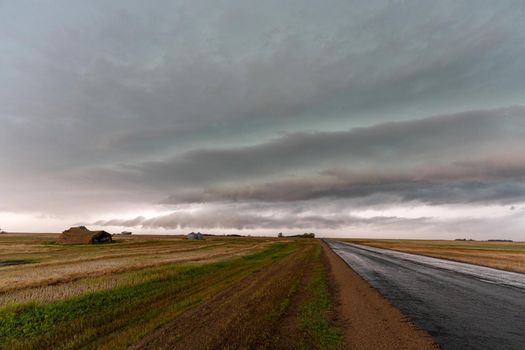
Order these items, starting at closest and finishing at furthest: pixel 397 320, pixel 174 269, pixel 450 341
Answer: pixel 450 341 < pixel 397 320 < pixel 174 269

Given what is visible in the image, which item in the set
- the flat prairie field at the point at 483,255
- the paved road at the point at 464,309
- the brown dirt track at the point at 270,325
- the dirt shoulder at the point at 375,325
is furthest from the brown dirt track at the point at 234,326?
the flat prairie field at the point at 483,255

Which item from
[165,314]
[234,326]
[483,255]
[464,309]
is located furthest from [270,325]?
[483,255]

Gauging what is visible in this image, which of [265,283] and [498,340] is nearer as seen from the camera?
[498,340]

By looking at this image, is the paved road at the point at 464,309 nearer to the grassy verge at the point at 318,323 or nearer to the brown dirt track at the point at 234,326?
the grassy verge at the point at 318,323

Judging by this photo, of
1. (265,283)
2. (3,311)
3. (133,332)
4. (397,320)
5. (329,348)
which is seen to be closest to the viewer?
(329,348)

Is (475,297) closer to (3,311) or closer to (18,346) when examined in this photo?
(18,346)

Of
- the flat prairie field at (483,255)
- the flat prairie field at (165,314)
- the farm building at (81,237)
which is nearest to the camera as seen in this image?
the flat prairie field at (165,314)

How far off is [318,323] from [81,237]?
9076 cm

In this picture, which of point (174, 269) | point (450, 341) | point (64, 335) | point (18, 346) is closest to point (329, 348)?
point (450, 341)

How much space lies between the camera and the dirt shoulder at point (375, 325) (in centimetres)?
903

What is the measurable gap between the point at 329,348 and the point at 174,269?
20.9m

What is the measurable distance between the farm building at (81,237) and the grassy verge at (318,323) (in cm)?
8422

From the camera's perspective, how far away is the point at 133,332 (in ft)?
34.7

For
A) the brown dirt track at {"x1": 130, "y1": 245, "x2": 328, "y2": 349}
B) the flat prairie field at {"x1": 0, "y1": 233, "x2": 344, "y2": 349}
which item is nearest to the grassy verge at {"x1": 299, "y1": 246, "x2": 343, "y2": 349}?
the flat prairie field at {"x1": 0, "y1": 233, "x2": 344, "y2": 349}
